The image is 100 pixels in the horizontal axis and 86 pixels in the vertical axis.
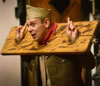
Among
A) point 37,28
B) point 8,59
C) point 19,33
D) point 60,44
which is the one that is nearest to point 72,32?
point 60,44

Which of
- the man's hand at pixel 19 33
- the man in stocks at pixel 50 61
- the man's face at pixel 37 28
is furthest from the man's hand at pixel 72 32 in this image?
the man's hand at pixel 19 33

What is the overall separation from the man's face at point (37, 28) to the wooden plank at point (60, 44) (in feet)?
0.26

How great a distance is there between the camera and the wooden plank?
2.03 meters

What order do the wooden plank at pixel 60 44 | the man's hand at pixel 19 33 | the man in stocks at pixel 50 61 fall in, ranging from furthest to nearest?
the man's hand at pixel 19 33 → the man in stocks at pixel 50 61 → the wooden plank at pixel 60 44

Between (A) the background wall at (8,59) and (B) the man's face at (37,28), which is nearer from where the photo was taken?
(B) the man's face at (37,28)

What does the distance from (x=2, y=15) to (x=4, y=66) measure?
721 millimetres

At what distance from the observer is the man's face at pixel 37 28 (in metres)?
2.25

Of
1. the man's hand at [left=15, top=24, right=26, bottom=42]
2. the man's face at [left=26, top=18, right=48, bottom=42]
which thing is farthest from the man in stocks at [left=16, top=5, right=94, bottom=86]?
the man's hand at [left=15, top=24, right=26, bottom=42]

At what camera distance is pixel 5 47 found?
95.0 inches

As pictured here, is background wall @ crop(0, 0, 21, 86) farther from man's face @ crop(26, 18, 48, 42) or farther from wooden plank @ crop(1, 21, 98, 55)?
man's face @ crop(26, 18, 48, 42)

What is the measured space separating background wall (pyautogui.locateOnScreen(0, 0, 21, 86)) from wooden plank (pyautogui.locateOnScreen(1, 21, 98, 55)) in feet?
4.15

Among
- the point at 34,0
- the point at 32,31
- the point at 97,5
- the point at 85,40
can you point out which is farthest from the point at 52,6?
the point at 85,40

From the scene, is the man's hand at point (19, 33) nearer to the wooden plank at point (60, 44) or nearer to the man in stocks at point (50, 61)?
the wooden plank at point (60, 44)

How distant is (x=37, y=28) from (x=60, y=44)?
0.26m
